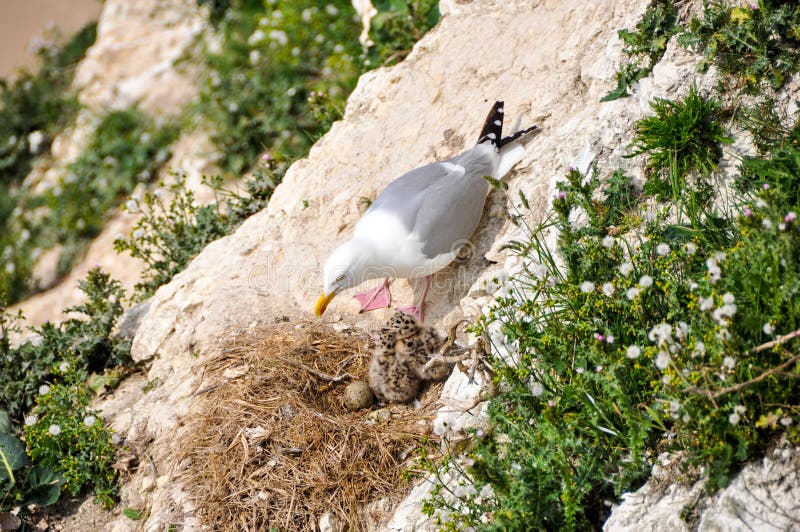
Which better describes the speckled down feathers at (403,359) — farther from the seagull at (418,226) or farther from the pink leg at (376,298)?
the pink leg at (376,298)

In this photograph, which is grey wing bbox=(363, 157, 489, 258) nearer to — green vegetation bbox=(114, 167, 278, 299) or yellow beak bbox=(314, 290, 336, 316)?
yellow beak bbox=(314, 290, 336, 316)

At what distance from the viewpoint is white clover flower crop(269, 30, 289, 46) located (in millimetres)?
7656

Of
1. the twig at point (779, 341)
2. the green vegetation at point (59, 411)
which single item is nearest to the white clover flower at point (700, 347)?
the twig at point (779, 341)

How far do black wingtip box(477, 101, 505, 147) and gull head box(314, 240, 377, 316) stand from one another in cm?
105

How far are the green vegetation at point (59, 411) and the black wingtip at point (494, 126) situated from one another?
Answer: 2845 millimetres

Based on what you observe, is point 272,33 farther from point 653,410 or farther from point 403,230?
point 653,410

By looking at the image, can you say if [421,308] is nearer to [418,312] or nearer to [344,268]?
[418,312]

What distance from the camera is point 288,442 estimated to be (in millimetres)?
3695

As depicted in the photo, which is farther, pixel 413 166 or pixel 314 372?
pixel 413 166

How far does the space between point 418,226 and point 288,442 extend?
1.43 meters

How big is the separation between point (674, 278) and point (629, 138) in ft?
3.50

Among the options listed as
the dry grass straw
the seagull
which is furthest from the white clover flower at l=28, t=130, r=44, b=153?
the seagull

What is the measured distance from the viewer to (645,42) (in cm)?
404

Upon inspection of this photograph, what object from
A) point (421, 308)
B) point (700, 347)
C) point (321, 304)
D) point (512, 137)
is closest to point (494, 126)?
point (512, 137)
